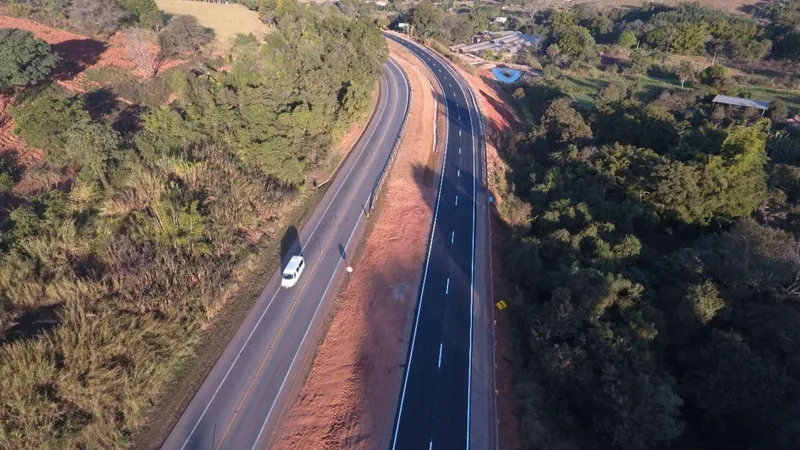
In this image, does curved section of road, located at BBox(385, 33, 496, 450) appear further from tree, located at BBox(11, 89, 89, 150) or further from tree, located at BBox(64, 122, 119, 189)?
tree, located at BBox(11, 89, 89, 150)

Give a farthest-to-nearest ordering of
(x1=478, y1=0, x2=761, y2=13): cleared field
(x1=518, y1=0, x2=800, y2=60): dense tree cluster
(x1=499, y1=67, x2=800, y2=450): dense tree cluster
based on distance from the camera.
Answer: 1. (x1=478, y1=0, x2=761, y2=13): cleared field
2. (x1=518, y1=0, x2=800, y2=60): dense tree cluster
3. (x1=499, y1=67, x2=800, y2=450): dense tree cluster

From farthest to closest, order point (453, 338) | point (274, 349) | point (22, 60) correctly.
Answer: point (22, 60) → point (453, 338) → point (274, 349)

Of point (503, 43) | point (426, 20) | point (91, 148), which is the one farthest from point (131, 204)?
point (503, 43)

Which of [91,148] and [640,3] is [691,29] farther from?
[91,148]

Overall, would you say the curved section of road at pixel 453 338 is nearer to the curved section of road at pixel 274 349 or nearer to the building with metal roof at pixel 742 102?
the curved section of road at pixel 274 349

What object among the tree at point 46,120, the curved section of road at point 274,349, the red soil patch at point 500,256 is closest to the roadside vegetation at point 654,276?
the red soil patch at point 500,256

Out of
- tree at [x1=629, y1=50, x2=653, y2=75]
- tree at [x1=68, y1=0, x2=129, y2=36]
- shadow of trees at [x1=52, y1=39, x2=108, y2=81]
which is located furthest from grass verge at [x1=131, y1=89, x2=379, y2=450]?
tree at [x1=629, y1=50, x2=653, y2=75]
